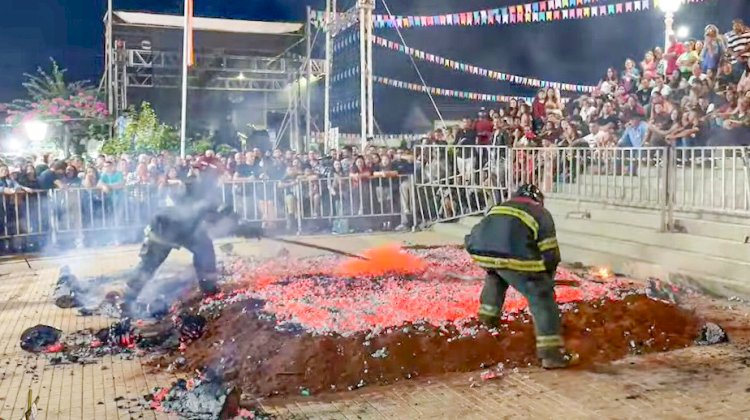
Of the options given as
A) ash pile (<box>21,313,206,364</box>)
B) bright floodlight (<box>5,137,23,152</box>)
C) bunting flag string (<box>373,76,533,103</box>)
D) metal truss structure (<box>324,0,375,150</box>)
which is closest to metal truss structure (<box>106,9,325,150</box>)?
bunting flag string (<box>373,76,533,103</box>)

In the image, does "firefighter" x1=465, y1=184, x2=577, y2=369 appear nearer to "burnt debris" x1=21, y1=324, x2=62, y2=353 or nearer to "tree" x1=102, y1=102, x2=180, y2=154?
"burnt debris" x1=21, y1=324, x2=62, y2=353

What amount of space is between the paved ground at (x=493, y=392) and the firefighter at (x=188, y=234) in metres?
1.83

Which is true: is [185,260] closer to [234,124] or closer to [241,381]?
[241,381]

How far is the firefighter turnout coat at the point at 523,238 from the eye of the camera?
6.00 metres

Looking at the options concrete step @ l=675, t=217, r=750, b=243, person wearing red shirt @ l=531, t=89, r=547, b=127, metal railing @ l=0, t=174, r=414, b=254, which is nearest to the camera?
concrete step @ l=675, t=217, r=750, b=243

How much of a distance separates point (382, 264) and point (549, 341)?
5.18m

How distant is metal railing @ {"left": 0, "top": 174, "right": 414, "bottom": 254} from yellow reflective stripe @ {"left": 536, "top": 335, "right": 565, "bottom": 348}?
8.70 meters

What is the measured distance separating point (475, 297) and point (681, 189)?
4444 mm

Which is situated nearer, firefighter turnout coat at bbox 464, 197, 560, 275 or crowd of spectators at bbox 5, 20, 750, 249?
firefighter turnout coat at bbox 464, 197, 560, 275

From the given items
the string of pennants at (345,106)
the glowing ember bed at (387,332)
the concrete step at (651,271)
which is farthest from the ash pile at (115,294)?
the string of pennants at (345,106)

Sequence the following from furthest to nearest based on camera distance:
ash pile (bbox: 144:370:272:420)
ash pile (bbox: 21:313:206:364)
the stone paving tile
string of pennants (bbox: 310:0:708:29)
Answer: string of pennants (bbox: 310:0:708:29), ash pile (bbox: 21:313:206:364), the stone paving tile, ash pile (bbox: 144:370:272:420)

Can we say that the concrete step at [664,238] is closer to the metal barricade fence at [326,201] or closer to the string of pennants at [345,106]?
the metal barricade fence at [326,201]

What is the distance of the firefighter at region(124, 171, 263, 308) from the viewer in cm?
840

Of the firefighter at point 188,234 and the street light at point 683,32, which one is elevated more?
the street light at point 683,32
